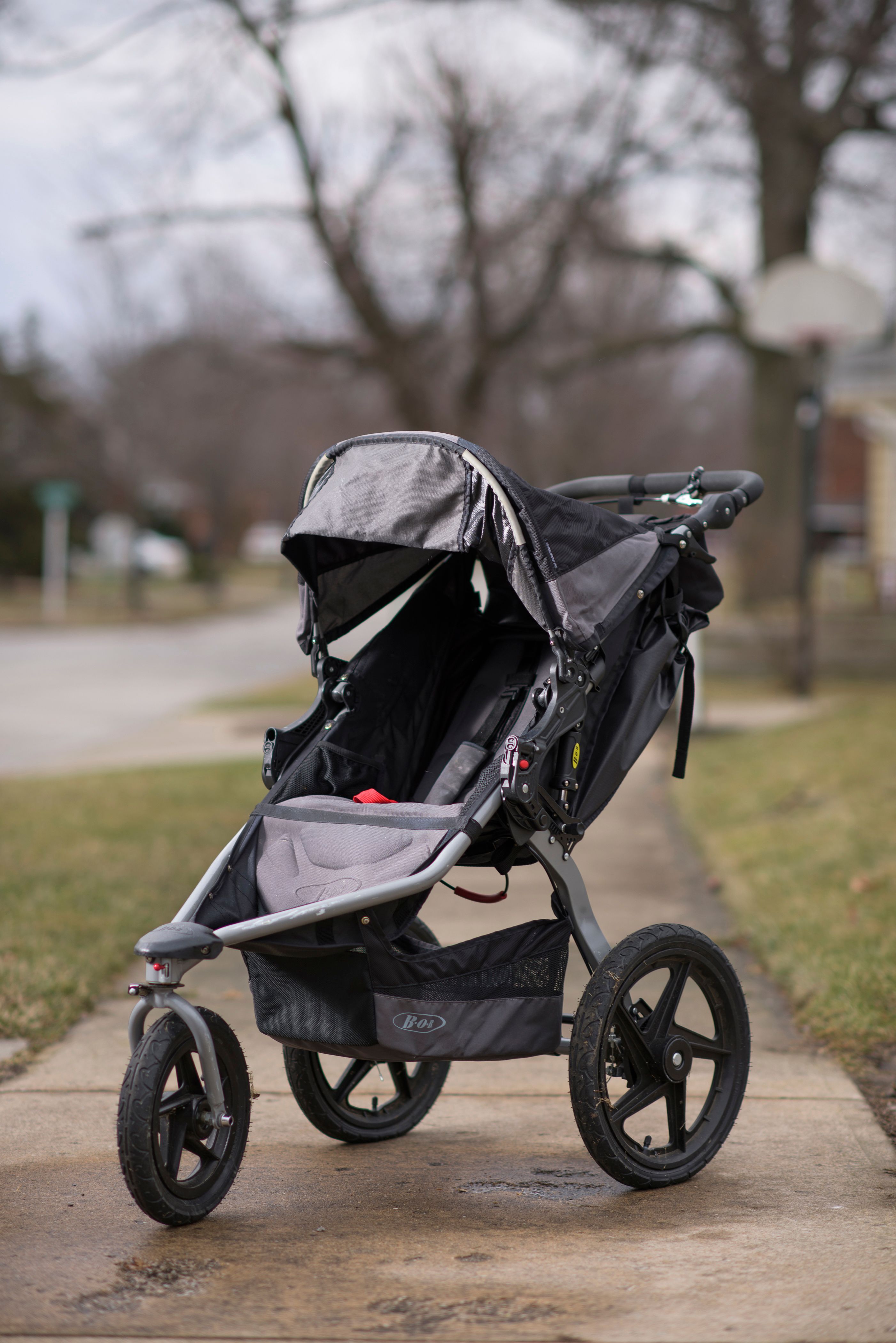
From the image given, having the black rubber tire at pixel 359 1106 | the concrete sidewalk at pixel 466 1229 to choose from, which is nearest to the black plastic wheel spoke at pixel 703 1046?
the concrete sidewalk at pixel 466 1229

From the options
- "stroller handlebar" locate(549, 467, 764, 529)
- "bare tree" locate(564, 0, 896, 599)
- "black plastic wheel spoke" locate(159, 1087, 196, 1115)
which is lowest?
"black plastic wheel spoke" locate(159, 1087, 196, 1115)

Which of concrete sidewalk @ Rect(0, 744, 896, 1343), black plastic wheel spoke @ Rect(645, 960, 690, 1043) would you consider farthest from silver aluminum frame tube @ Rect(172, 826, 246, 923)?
black plastic wheel spoke @ Rect(645, 960, 690, 1043)

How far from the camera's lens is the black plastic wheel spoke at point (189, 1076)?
322cm

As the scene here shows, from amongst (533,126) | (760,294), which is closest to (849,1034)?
(760,294)

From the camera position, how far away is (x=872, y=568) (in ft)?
62.3

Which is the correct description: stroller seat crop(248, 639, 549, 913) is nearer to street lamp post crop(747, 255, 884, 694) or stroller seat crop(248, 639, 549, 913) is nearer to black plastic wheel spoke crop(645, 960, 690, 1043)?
black plastic wheel spoke crop(645, 960, 690, 1043)

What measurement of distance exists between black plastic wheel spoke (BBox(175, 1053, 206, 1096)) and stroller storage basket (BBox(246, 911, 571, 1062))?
0.65ft

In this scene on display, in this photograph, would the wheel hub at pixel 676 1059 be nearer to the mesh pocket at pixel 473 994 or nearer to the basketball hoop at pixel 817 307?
the mesh pocket at pixel 473 994

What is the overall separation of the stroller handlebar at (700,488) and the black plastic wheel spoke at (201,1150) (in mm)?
1841

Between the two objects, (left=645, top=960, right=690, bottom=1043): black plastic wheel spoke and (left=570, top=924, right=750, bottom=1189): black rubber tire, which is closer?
(left=570, top=924, right=750, bottom=1189): black rubber tire

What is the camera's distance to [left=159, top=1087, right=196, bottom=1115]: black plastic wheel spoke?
312 centimetres

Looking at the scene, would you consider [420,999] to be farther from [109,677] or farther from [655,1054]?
[109,677]

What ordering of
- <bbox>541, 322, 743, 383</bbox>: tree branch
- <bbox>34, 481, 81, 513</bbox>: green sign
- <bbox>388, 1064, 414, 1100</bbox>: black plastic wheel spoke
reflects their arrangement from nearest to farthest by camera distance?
A: <bbox>388, 1064, 414, 1100</bbox>: black plastic wheel spoke < <bbox>541, 322, 743, 383</bbox>: tree branch < <bbox>34, 481, 81, 513</bbox>: green sign

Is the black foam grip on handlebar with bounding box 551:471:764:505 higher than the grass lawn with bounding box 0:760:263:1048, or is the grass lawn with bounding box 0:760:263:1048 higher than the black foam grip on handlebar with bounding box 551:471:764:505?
the black foam grip on handlebar with bounding box 551:471:764:505
